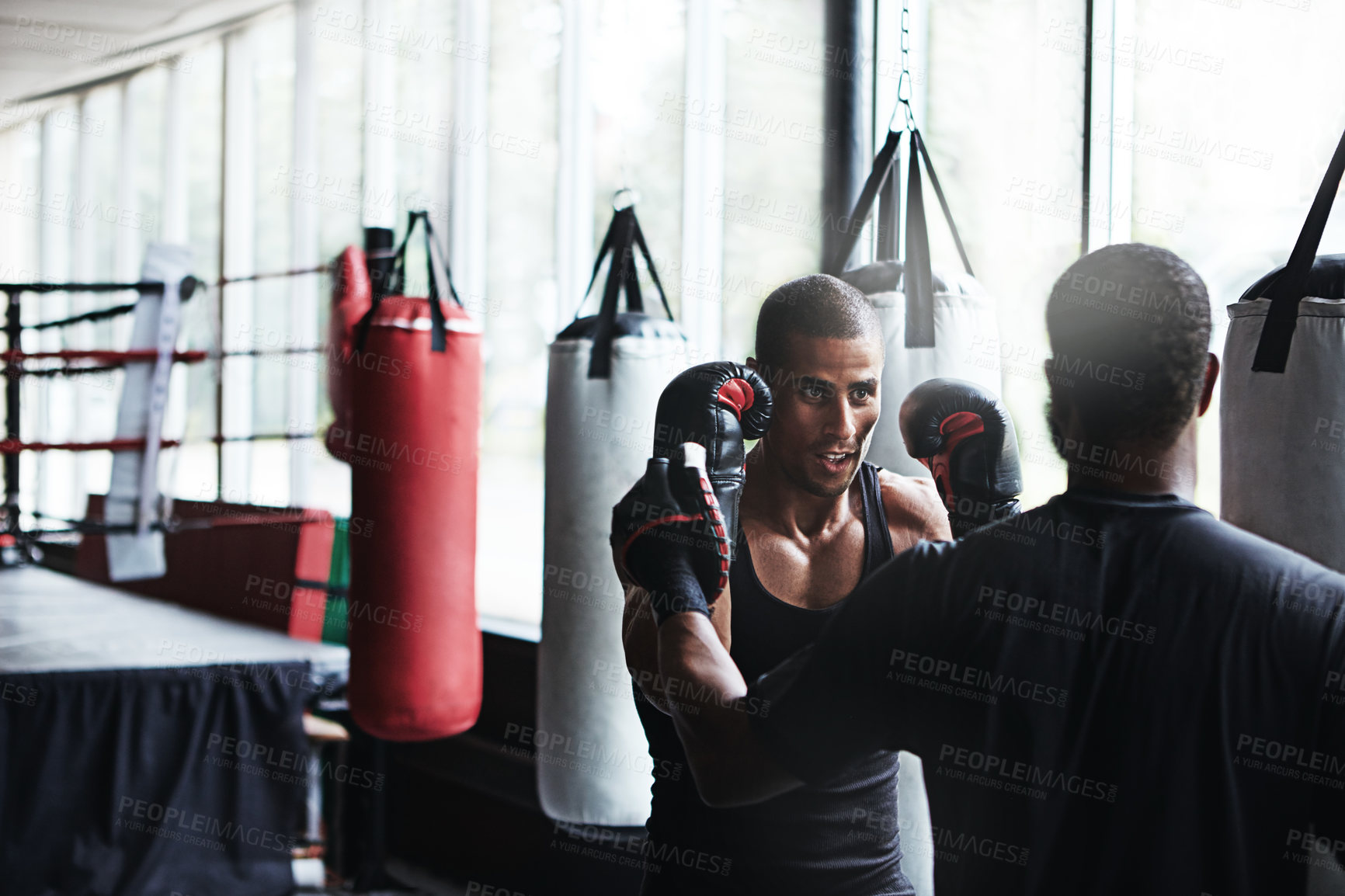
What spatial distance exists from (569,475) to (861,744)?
74 centimetres

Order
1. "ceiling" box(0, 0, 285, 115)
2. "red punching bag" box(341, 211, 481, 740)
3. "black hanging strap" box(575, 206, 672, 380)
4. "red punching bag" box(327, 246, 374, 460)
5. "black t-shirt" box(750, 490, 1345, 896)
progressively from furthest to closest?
"ceiling" box(0, 0, 285, 115) < "red punching bag" box(327, 246, 374, 460) < "red punching bag" box(341, 211, 481, 740) < "black hanging strap" box(575, 206, 672, 380) < "black t-shirt" box(750, 490, 1345, 896)

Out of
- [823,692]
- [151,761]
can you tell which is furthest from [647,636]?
[151,761]

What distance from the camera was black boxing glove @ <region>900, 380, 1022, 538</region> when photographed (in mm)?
1220

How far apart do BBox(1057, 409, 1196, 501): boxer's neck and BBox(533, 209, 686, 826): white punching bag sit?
75 centimetres

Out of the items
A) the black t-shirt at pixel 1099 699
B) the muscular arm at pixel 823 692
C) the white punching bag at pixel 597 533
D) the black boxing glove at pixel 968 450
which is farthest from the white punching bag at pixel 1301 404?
the white punching bag at pixel 597 533

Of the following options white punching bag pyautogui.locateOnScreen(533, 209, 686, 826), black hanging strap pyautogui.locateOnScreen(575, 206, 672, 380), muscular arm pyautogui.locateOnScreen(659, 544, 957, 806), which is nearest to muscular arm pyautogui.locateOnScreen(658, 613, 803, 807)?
muscular arm pyautogui.locateOnScreen(659, 544, 957, 806)

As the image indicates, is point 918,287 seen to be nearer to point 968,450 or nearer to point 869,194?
point 869,194

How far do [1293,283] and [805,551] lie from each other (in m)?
0.65

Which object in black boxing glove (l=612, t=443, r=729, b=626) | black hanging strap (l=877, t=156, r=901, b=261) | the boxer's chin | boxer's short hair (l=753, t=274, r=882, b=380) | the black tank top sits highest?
black hanging strap (l=877, t=156, r=901, b=261)

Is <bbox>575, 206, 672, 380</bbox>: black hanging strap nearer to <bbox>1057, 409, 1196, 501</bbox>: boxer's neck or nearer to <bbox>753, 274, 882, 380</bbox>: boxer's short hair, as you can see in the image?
<bbox>753, 274, 882, 380</bbox>: boxer's short hair

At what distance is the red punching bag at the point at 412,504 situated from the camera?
6.53ft

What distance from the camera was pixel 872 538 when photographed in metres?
1.32

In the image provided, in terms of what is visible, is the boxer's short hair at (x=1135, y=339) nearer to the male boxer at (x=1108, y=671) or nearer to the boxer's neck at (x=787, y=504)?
the male boxer at (x=1108, y=671)

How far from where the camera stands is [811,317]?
4.15 feet
